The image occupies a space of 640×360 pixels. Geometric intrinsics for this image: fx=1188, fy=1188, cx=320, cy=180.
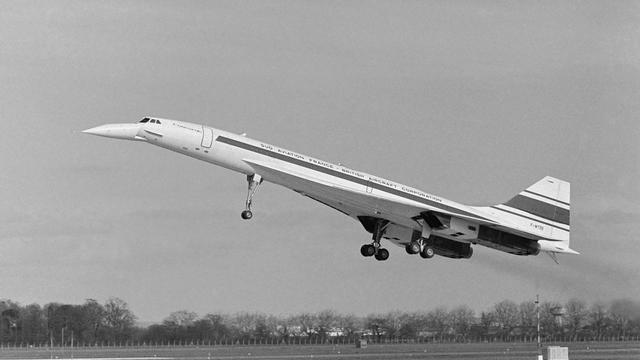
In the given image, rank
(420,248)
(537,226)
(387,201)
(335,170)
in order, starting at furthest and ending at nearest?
(537,226), (420,248), (387,201), (335,170)

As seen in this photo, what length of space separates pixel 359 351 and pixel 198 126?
880 inches

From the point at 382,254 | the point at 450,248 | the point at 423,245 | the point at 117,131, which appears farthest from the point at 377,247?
the point at 117,131

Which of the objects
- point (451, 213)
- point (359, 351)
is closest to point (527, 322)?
point (359, 351)

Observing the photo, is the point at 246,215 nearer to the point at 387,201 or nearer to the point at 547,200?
the point at 387,201

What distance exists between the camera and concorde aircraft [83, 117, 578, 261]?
36.7 meters

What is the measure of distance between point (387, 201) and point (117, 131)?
33.4 ft

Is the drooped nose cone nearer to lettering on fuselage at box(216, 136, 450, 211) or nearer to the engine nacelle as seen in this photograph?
lettering on fuselage at box(216, 136, 450, 211)

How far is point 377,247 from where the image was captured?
4375 cm

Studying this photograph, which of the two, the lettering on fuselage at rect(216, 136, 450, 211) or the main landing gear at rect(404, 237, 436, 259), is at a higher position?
the lettering on fuselage at rect(216, 136, 450, 211)

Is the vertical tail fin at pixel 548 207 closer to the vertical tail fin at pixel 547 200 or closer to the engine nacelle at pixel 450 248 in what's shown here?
the vertical tail fin at pixel 547 200

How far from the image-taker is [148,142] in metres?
36.3

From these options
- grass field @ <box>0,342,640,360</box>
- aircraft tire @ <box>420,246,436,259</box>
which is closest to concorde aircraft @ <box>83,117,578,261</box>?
aircraft tire @ <box>420,246,436,259</box>

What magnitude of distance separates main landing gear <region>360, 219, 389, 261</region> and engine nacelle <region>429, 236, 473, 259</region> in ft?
6.66

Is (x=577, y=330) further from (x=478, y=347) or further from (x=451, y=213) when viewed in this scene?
(x=451, y=213)
